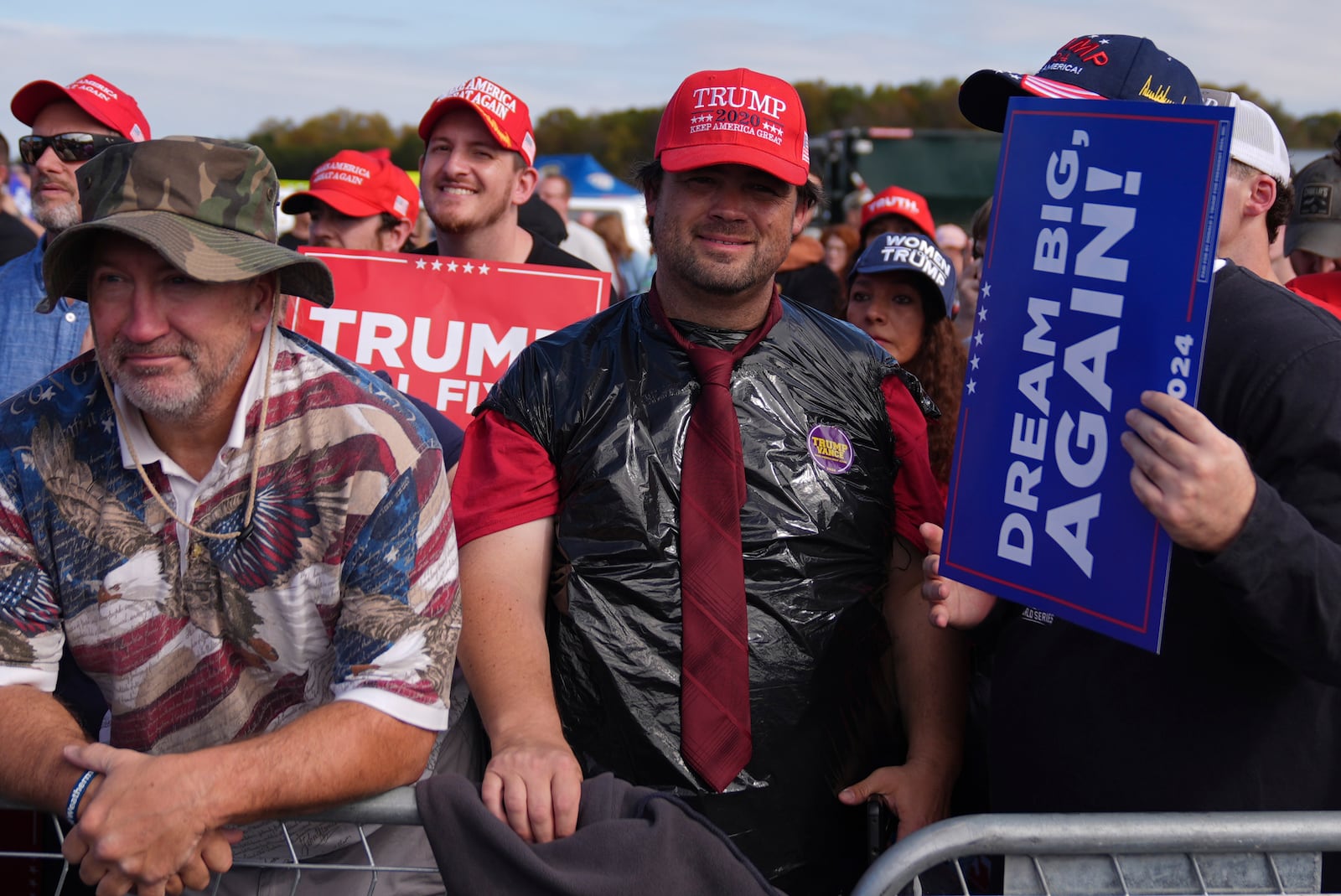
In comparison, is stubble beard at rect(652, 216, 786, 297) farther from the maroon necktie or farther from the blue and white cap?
the blue and white cap

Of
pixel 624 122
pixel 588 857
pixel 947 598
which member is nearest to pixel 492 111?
pixel 947 598

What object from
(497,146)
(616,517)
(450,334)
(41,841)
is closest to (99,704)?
(41,841)

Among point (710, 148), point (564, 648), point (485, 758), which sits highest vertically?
point (710, 148)

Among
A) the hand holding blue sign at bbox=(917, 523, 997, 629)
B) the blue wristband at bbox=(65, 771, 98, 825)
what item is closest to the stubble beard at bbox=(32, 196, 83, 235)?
the blue wristband at bbox=(65, 771, 98, 825)

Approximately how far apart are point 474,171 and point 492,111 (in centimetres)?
24

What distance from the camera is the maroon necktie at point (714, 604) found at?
92.4 inches

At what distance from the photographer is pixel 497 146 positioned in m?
4.57

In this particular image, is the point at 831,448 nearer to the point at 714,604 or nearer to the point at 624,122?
the point at 714,604

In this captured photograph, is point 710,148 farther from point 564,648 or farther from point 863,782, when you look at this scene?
point 863,782

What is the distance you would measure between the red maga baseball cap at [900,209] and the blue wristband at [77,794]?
4.70 meters

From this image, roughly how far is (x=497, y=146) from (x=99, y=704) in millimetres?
2682

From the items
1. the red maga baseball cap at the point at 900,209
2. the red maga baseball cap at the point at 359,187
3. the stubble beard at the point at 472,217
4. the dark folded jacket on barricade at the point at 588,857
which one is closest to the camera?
the dark folded jacket on barricade at the point at 588,857
